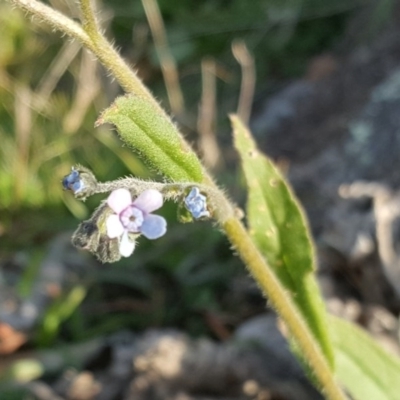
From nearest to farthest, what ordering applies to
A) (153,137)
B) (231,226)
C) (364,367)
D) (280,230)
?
(153,137) → (231,226) → (280,230) → (364,367)

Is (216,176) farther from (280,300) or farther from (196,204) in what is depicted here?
(196,204)

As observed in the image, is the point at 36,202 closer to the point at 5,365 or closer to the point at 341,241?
the point at 5,365

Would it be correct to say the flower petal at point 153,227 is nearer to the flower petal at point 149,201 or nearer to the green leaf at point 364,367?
the flower petal at point 149,201

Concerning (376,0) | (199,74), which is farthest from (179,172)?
(376,0)

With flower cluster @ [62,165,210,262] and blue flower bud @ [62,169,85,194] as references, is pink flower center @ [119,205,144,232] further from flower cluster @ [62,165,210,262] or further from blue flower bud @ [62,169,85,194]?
blue flower bud @ [62,169,85,194]

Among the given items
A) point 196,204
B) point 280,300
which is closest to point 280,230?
point 280,300

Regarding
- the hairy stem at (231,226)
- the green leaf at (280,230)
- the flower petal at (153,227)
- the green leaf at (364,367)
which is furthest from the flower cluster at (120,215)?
the green leaf at (364,367)

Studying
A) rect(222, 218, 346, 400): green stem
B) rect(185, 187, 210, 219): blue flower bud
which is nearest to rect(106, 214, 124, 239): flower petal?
rect(185, 187, 210, 219): blue flower bud
